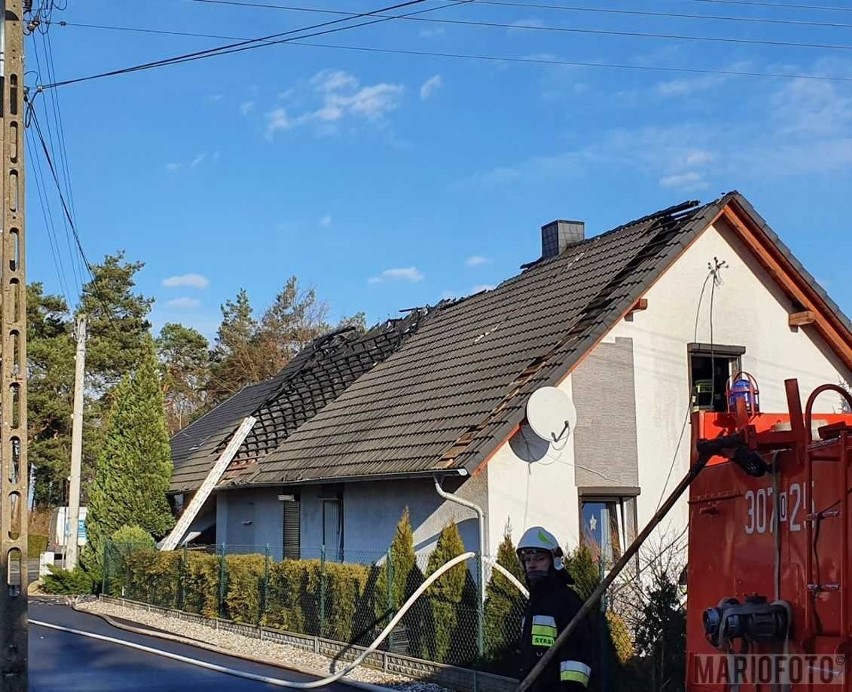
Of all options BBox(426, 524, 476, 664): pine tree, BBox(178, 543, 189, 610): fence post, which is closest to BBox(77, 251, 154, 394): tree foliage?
BBox(178, 543, 189, 610): fence post

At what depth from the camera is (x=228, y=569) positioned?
18.8m

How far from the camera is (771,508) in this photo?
4590 millimetres

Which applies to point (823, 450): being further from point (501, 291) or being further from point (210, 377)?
point (210, 377)

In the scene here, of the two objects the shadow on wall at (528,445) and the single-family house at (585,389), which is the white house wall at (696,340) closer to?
the single-family house at (585,389)

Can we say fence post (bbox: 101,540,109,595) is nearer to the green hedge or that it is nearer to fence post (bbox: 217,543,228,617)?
fence post (bbox: 217,543,228,617)

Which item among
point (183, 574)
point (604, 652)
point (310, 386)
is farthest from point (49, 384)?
point (604, 652)

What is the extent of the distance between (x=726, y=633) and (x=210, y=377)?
61.4m

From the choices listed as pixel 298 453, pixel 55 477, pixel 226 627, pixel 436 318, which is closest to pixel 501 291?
pixel 436 318

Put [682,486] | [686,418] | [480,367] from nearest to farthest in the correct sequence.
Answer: [682,486], [686,418], [480,367]

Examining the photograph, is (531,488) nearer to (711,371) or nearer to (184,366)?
(711,371)

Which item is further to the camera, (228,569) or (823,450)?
(228,569)

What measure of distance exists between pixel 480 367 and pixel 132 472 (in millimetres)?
12686

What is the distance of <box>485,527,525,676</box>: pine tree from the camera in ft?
38.8
